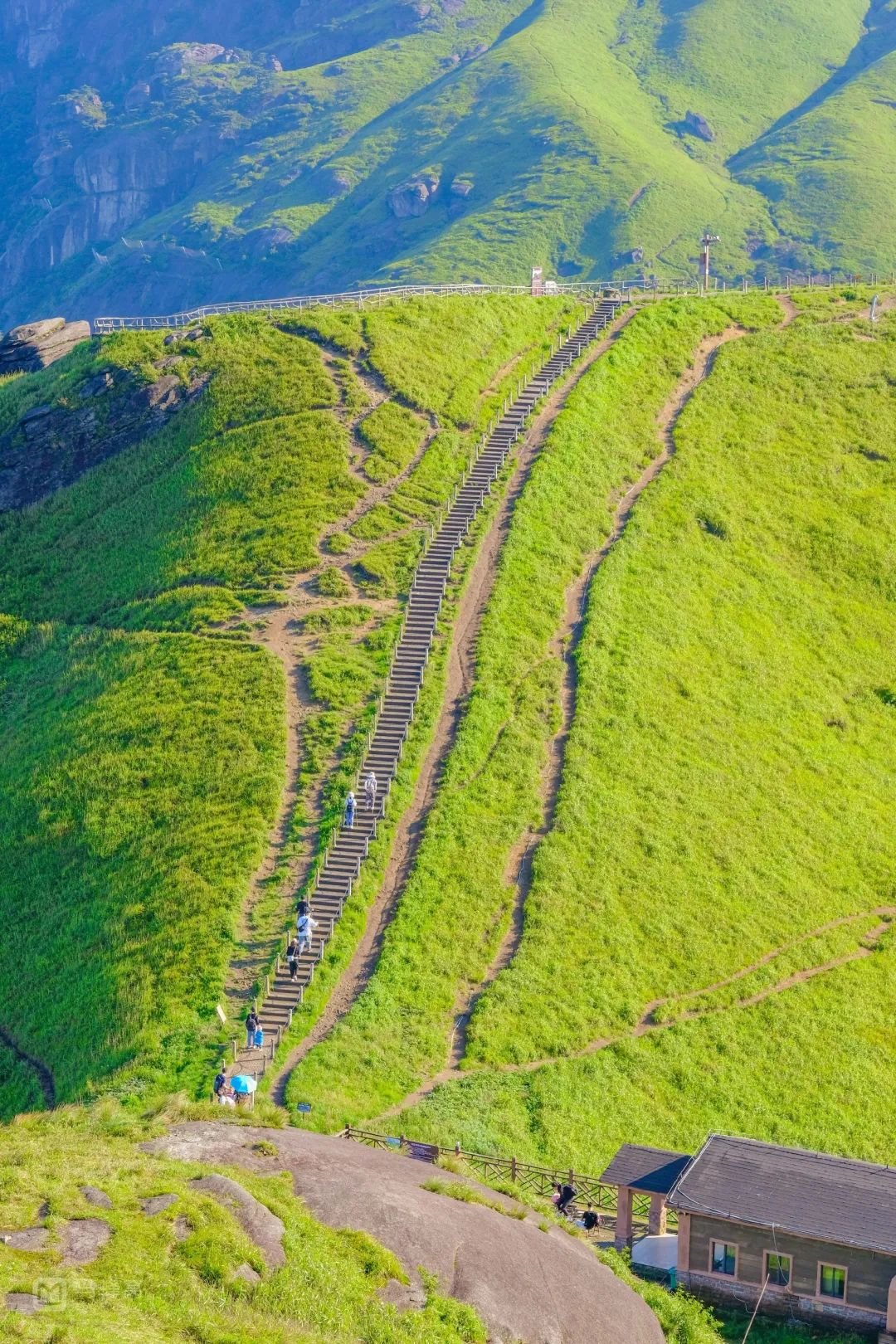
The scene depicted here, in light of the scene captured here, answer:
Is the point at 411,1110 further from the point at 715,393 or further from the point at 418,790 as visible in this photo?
the point at 715,393

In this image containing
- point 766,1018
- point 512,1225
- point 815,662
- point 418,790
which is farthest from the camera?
point 815,662

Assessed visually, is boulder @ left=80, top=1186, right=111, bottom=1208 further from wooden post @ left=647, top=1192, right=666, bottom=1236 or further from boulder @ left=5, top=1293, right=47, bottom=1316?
wooden post @ left=647, top=1192, right=666, bottom=1236

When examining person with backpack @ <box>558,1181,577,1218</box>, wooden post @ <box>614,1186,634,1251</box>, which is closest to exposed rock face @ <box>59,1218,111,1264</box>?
person with backpack @ <box>558,1181,577,1218</box>

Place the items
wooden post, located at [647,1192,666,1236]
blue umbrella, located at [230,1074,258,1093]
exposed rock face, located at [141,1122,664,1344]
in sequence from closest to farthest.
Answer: exposed rock face, located at [141,1122,664,1344]
wooden post, located at [647,1192,666,1236]
blue umbrella, located at [230,1074,258,1093]

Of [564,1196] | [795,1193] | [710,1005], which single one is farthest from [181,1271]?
[710,1005]

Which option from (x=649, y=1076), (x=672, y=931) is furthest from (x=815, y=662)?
(x=649, y=1076)

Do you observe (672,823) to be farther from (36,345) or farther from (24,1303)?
(36,345)
